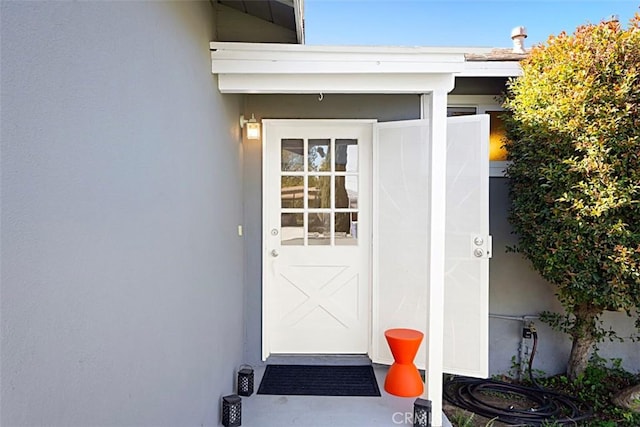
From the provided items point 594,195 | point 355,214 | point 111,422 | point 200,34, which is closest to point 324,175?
point 355,214

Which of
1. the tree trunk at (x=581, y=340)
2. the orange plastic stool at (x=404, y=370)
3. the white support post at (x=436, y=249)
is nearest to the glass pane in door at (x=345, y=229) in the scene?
the orange plastic stool at (x=404, y=370)

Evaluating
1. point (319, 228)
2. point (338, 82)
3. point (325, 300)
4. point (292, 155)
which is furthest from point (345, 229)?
point (338, 82)

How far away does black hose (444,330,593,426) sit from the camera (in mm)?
3342

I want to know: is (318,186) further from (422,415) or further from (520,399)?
(520,399)

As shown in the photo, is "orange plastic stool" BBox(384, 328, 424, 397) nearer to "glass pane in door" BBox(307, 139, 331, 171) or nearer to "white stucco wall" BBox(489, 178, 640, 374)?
"white stucco wall" BBox(489, 178, 640, 374)

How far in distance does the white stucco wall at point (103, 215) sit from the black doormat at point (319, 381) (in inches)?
40.9

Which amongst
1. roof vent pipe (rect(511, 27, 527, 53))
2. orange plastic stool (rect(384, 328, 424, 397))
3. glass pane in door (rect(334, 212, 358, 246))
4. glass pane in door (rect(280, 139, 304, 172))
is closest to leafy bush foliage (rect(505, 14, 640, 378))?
roof vent pipe (rect(511, 27, 527, 53))

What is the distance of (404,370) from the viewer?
3.20 metres

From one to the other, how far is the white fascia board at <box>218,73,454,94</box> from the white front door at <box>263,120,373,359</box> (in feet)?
3.40

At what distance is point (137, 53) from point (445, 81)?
78.8 inches

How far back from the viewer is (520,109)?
3.50 metres

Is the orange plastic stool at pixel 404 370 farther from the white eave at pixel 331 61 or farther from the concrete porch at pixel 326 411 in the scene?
the white eave at pixel 331 61

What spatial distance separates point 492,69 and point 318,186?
188 centimetres

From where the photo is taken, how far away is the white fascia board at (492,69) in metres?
3.70
